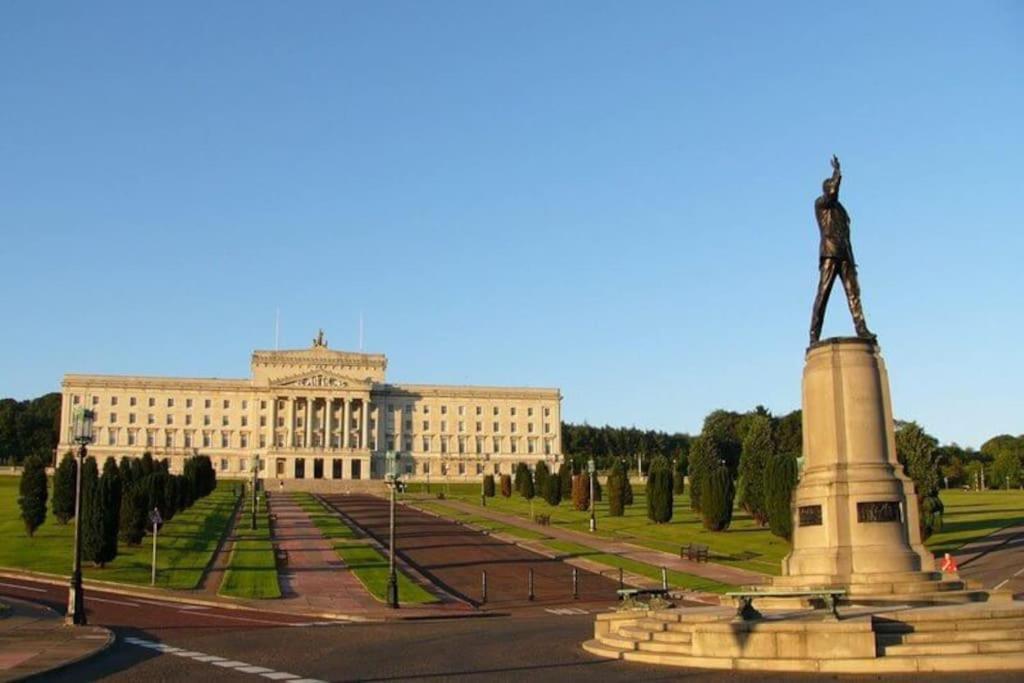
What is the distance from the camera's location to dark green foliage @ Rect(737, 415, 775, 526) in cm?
7125

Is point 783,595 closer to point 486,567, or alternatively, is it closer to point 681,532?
point 486,567

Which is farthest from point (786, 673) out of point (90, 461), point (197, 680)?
point (90, 461)

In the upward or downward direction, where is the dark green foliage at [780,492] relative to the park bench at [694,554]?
upward

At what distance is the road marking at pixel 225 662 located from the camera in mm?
19391

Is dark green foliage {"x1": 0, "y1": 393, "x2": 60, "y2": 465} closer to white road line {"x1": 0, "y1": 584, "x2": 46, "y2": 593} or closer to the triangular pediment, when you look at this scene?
the triangular pediment

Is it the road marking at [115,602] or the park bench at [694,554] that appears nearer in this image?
the road marking at [115,602]

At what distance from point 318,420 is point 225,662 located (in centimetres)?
15253

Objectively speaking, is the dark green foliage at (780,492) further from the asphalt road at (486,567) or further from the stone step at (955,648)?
A: the stone step at (955,648)

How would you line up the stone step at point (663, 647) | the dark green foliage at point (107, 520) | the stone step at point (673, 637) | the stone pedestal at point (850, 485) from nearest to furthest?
1. the stone step at point (663, 647)
2. the stone step at point (673, 637)
3. the stone pedestal at point (850, 485)
4. the dark green foliage at point (107, 520)

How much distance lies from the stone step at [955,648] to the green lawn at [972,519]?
39.5 m

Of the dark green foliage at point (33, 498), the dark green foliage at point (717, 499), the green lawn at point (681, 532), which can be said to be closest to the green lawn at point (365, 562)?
the dark green foliage at point (33, 498)

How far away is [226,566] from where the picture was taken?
49281mm

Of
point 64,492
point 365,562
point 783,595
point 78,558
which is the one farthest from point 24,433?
point 783,595

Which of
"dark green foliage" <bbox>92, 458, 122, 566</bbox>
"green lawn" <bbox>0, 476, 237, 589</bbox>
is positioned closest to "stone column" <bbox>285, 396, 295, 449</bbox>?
"green lawn" <bbox>0, 476, 237, 589</bbox>
